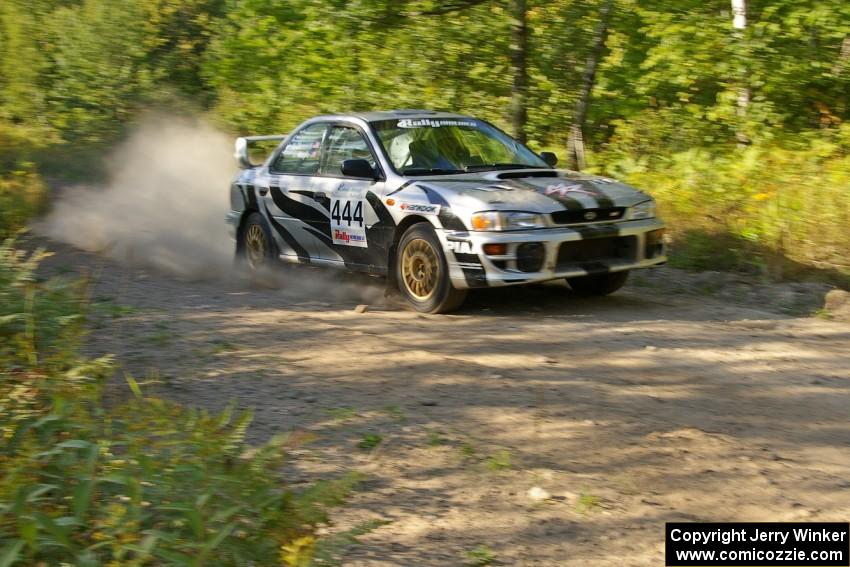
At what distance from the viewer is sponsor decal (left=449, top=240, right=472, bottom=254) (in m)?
7.76

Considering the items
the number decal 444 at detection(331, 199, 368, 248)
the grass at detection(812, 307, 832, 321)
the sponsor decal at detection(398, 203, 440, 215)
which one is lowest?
the grass at detection(812, 307, 832, 321)

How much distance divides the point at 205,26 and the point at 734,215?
17223mm

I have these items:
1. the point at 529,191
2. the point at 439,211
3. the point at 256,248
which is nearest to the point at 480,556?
the point at 439,211

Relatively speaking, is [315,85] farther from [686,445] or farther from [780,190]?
[686,445]

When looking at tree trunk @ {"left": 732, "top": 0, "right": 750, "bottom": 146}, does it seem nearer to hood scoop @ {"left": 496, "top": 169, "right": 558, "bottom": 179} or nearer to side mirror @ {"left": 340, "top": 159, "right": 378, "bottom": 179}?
hood scoop @ {"left": 496, "top": 169, "right": 558, "bottom": 179}

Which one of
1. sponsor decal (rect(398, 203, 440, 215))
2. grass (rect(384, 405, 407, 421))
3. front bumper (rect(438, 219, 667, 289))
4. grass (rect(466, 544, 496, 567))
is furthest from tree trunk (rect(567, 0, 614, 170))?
grass (rect(466, 544, 496, 567))

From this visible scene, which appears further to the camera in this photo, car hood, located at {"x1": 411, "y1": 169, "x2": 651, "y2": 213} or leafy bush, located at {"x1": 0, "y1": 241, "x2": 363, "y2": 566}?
car hood, located at {"x1": 411, "y1": 169, "x2": 651, "y2": 213}

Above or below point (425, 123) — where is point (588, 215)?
below

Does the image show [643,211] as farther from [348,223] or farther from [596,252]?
[348,223]

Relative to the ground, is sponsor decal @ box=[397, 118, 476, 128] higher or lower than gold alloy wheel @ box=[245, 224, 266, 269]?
higher

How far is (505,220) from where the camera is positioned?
7699 millimetres

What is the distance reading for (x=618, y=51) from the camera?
14852 mm

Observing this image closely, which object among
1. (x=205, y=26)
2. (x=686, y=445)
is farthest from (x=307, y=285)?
(x=205, y=26)

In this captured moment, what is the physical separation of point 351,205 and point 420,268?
1008mm
